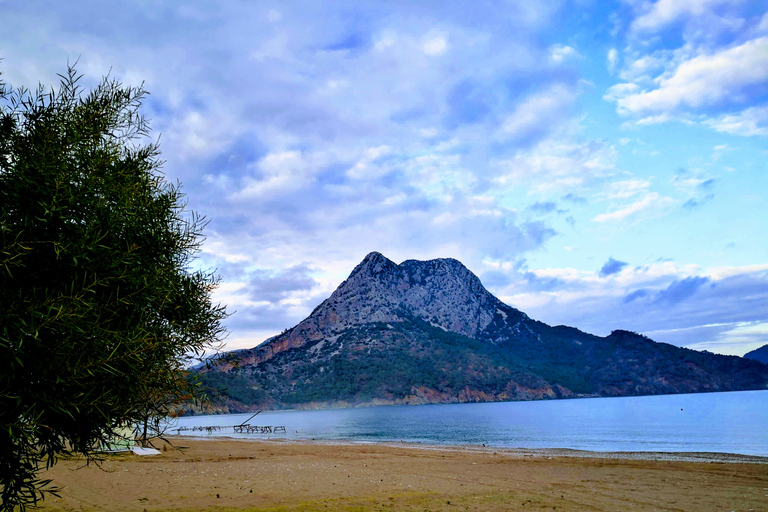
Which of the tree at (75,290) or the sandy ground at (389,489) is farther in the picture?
the sandy ground at (389,489)

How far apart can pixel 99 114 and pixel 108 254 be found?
129 inches

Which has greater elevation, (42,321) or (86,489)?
(42,321)

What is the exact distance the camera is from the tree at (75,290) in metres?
6.51

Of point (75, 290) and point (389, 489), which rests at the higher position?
point (75, 290)

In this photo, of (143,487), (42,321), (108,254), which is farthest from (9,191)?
(143,487)

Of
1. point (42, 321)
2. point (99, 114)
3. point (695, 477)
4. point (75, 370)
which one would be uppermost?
point (99, 114)

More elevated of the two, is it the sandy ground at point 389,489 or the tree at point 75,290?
the tree at point 75,290

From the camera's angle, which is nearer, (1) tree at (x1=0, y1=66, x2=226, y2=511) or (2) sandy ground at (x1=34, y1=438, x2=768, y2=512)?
(1) tree at (x1=0, y1=66, x2=226, y2=511)

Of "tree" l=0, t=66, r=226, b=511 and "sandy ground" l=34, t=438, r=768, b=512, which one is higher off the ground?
"tree" l=0, t=66, r=226, b=511

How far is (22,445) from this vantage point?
22.5ft

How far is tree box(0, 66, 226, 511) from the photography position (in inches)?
256

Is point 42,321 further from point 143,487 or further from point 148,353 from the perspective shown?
point 143,487

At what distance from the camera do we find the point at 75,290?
7355mm

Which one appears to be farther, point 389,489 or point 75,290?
point 389,489
